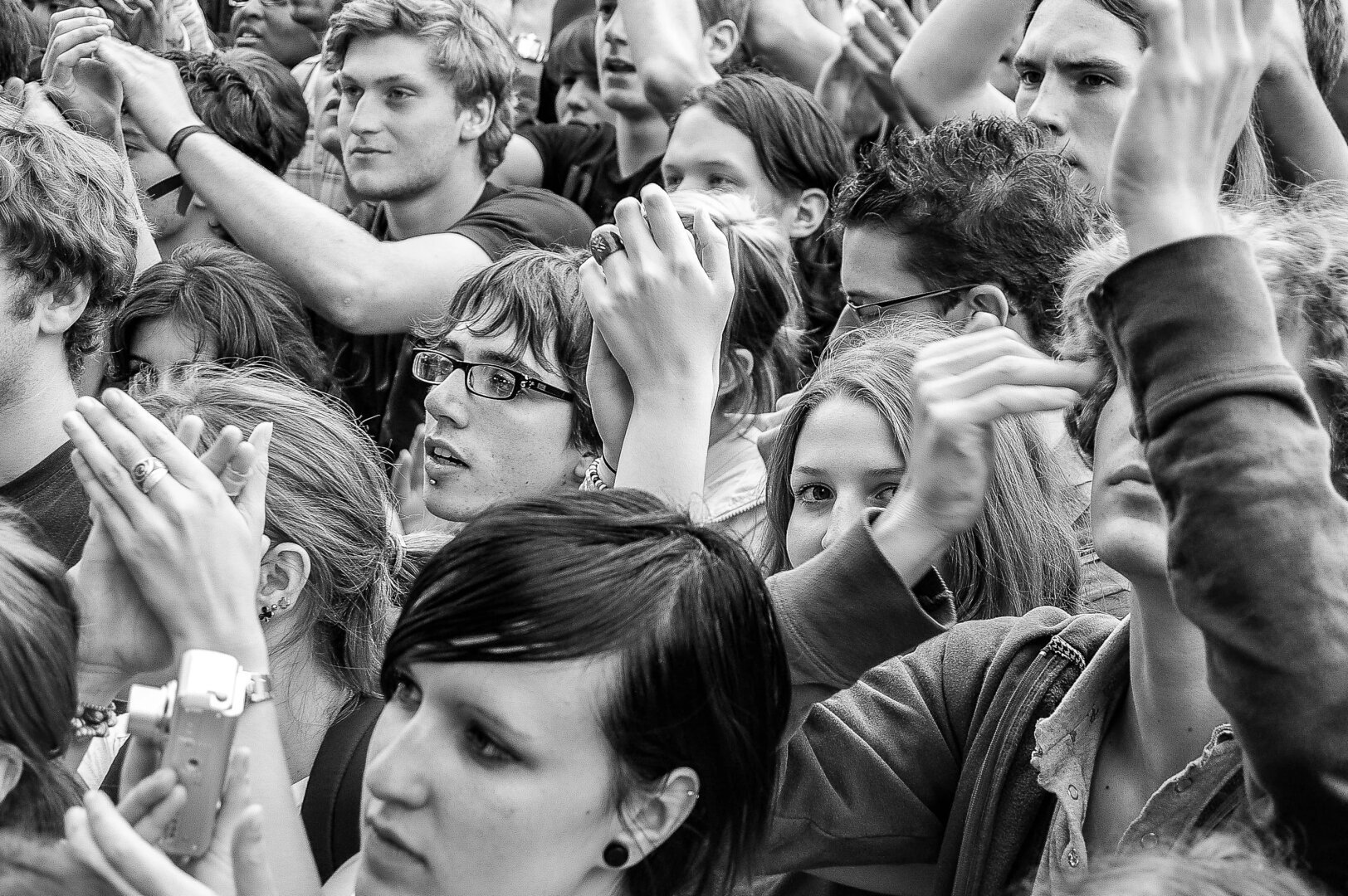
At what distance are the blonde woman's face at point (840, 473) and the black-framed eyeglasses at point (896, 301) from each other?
0.51 m

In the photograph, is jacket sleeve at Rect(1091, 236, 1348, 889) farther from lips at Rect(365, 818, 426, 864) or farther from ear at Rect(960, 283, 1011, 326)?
ear at Rect(960, 283, 1011, 326)

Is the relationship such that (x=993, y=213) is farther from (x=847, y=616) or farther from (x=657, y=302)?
(x=847, y=616)

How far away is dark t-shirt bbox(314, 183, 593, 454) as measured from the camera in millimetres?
3564

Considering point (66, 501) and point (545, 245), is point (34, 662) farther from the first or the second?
point (545, 245)

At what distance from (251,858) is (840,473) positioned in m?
1.12

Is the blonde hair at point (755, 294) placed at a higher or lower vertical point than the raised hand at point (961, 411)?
lower

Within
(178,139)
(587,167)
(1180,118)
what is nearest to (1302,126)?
(1180,118)

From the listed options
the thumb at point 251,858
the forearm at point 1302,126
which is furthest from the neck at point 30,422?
the forearm at point 1302,126

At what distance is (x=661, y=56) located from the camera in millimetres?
3990

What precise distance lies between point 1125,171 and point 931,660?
0.78 metres

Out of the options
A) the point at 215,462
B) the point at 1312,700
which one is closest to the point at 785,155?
the point at 215,462

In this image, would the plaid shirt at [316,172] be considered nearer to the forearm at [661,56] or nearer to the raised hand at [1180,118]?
the forearm at [661,56]

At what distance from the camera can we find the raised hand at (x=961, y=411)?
1379 mm

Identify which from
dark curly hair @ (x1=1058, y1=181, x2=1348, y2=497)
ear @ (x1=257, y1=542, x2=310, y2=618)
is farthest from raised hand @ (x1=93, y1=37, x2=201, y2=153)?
dark curly hair @ (x1=1058, y1=181, x2=1348, y2=497)
